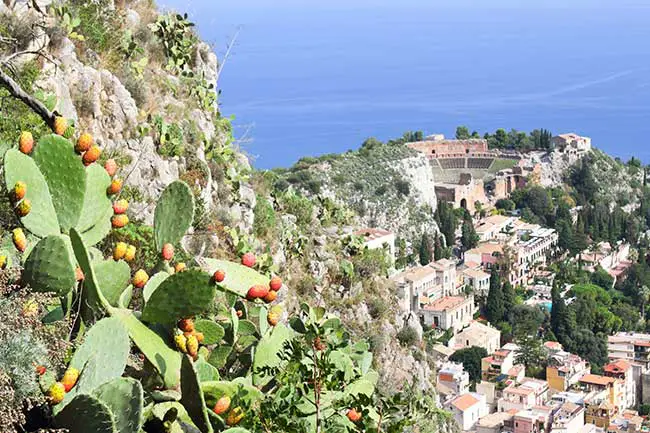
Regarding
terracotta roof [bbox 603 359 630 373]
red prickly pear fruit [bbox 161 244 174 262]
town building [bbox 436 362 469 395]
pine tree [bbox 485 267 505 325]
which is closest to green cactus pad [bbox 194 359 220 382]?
red prickly pear fruit [bbox 161 244 174 262]

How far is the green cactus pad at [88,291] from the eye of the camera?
2.41 m

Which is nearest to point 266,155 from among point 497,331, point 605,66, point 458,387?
point 497,331

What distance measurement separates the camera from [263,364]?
9.51 feet

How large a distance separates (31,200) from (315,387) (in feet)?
2.80

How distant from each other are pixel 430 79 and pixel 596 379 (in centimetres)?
7205

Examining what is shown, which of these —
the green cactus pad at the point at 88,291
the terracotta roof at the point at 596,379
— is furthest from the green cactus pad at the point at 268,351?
the terracotta roof at the point at 596,379

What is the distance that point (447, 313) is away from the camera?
33812mm

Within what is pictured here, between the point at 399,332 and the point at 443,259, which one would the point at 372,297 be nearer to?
the point at 399,332

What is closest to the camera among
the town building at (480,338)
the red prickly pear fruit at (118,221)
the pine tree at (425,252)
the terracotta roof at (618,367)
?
the red prickly pear fruit at (118,221)

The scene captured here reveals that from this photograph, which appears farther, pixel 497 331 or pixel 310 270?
pixel 497 331

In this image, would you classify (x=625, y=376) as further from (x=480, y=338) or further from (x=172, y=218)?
(x=172, y=218)

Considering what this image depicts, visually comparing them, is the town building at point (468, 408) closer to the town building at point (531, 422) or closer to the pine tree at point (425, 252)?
the town building at point (531, 422)

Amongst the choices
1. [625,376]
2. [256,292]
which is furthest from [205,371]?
[625,376]

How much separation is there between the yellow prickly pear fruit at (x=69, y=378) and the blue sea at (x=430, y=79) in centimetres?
4569
